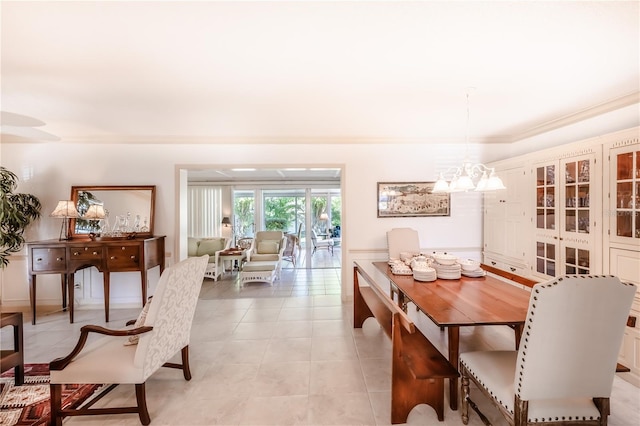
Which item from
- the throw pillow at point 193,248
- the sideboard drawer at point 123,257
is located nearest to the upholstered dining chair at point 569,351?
the sideboard drawer at point 123,257

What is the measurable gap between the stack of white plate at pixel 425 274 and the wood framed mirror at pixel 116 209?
3.60 meters

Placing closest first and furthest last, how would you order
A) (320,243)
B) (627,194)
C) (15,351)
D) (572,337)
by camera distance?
(572,337)
(15,351)
(627,194)
(320,243)

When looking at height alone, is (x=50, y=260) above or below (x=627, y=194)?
below

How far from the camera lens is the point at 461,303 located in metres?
1.94

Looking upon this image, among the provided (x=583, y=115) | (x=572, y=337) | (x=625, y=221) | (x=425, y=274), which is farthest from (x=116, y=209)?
(x=583, y=115)

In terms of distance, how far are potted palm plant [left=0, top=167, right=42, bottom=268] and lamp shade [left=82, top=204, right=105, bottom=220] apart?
2.41 feet

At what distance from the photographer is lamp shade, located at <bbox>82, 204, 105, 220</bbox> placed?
3531 millimetres

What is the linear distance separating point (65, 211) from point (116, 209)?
560 mm

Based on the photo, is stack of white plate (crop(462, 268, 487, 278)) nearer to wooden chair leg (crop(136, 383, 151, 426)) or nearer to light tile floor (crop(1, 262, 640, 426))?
light tile floor (crop(1, 262, 640, 426))

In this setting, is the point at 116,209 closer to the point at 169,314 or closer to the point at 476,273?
the point at 169,314

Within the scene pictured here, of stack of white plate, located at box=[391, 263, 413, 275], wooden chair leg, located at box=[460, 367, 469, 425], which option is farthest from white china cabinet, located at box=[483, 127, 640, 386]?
stack of white plate, located at box=[391, 263, 413, 275]

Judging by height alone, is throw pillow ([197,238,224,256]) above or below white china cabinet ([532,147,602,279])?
below

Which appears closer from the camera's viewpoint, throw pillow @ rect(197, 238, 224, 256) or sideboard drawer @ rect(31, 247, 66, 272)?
sideboard drawer @ rect(31, 247, 66, 272)

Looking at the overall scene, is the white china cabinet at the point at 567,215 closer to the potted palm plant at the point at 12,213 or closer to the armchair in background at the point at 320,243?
the armchair in background at the point at 320,243
